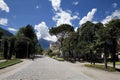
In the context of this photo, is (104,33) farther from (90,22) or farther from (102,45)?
(90,22)

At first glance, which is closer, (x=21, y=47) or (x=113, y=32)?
(x=113, y=32)

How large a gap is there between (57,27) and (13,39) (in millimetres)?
18584

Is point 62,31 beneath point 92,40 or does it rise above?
above

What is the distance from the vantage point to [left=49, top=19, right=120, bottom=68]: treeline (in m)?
26.7

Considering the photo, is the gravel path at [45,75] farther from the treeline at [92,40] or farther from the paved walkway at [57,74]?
the treeline at [92,40]

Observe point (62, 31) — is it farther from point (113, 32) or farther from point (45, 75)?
point (45, 75)

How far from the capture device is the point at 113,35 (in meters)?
26.4

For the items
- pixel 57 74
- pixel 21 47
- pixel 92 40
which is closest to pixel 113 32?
pixel 57 74

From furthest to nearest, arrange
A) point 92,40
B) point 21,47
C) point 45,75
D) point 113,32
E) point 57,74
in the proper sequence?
point 21,47
point 92,40
point 113,32
point 57,74
point 45,75

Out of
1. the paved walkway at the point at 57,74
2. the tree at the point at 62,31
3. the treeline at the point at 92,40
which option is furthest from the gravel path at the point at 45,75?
the tree at the point at 62,31

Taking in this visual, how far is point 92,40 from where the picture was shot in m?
56.2

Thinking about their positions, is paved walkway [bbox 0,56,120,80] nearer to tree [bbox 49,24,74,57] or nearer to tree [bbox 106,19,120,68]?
tree [bbox 106,19,120,68]

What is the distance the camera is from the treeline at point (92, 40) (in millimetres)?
26656

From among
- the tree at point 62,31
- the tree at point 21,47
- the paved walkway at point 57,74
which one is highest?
the tree at point 62,31
